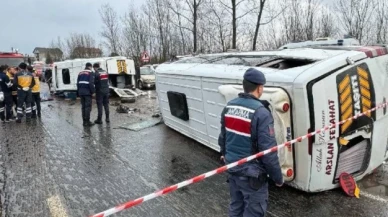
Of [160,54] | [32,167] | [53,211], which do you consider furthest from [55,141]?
[160,54]

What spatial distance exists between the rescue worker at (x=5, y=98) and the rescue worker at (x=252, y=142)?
9726mm

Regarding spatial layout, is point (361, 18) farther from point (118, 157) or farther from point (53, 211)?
point (53, 211)

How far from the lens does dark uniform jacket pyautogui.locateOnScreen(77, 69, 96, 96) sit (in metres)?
9.55

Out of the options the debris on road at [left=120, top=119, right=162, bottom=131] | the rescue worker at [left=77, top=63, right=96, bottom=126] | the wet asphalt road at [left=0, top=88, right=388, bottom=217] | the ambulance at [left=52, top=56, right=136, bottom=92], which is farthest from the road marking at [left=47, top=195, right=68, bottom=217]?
the ambulance at [left=52, top=56, right=136, bottom=92]

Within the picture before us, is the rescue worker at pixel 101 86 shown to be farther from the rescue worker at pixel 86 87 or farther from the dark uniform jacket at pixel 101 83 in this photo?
the rescue worker at pixel 86 87

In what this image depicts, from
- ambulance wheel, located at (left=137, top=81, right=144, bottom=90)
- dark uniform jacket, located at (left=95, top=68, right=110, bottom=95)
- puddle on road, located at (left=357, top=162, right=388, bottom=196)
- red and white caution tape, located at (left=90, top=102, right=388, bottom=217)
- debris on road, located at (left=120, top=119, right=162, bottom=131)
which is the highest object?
dark uniform jacket, located at (left=95, top=68, right=110, bottom=95)

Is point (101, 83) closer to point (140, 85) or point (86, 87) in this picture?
point (86, 87)

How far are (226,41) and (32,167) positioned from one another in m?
23.4

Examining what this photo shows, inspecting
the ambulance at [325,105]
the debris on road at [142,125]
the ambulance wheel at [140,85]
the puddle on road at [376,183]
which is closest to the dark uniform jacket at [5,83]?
the debris on road at [142,125]

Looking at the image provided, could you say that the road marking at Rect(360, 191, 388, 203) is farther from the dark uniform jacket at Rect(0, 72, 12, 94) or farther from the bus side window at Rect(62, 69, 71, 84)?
the bus side window at Rect(62, 69, 71, 84)

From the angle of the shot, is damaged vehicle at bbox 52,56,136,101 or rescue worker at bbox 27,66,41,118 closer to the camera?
rescue worker at bbox 27,66,41,118

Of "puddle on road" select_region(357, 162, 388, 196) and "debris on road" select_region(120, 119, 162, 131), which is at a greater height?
"debris on road" select_region(120, 119, 162, 131)

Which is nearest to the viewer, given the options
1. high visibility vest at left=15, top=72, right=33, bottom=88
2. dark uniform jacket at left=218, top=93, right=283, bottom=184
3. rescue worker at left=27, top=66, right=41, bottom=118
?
dark uniform jacket at left=218, top=93, right=283, bottom=184

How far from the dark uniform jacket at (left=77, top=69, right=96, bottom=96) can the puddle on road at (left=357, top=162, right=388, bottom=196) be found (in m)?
7.18
